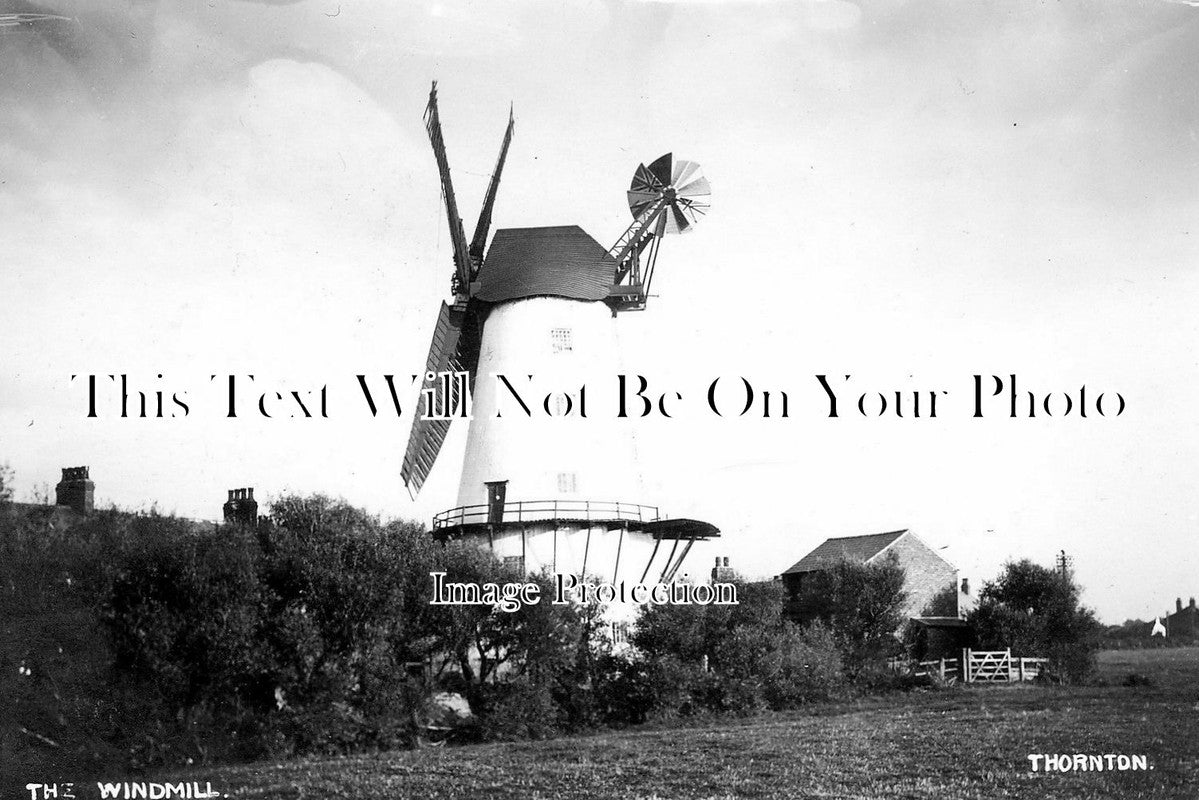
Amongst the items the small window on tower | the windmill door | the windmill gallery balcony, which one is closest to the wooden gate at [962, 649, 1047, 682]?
the windmill gallery balcony

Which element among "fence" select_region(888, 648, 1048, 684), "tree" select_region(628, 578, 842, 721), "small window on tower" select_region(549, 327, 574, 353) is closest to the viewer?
"tree" select_region(628, 578, 842, 721)

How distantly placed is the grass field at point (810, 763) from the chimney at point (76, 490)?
10.5m

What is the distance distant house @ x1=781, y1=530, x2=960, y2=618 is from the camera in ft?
131

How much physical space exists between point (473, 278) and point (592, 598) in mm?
8642

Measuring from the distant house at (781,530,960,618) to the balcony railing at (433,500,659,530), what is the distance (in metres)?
11.3

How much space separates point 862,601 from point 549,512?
10.5 meters

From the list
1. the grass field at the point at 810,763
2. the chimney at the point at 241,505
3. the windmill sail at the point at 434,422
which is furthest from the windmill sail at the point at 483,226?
the grass field at the point at 810,763

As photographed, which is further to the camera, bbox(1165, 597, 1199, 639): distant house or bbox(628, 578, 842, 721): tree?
bbox(1165, 597, 1199, 639): distant house

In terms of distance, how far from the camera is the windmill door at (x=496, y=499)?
2881cm

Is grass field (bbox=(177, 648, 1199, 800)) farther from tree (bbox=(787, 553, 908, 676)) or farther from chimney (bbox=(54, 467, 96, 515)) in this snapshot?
chimney (bbox=(54, 467, 96, 515))

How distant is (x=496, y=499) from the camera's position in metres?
28.9

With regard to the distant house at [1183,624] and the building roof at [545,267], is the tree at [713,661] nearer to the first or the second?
the building roof at [545,267]

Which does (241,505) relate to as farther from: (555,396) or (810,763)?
(810,763)

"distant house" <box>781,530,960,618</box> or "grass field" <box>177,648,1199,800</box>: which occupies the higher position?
"distant house" <box>781,530,960,618</box>
